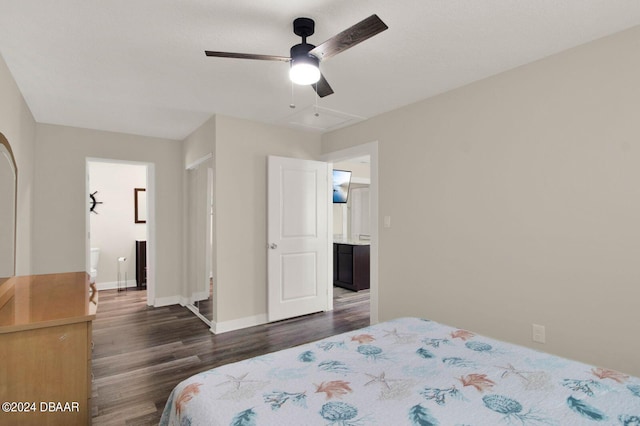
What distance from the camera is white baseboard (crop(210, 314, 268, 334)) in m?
3.75

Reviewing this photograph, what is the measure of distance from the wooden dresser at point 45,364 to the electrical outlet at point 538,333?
2860 mm

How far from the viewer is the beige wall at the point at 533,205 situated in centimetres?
215

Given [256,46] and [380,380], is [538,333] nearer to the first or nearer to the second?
[380,380]

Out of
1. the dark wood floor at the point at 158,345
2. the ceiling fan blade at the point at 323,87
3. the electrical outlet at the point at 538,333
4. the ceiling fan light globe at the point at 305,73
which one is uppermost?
the ceiling fan blade at the point at 323,87

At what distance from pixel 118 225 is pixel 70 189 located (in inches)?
74.5

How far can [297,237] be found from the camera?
4266 millimetres

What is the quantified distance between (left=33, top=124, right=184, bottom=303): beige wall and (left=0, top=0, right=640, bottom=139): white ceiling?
2.60 feet

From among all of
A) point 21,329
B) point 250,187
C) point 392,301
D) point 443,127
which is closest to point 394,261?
point 392,301

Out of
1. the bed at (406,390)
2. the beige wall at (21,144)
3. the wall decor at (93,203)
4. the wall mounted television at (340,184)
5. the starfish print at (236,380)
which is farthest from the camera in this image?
the wall mounted television at (340,184)

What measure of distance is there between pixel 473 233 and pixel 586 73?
4.49ft

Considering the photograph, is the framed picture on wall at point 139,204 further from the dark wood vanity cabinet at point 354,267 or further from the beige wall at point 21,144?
the dark wood vanity cabinet at point 354,267

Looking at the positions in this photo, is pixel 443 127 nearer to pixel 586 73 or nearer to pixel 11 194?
pixel 586 73

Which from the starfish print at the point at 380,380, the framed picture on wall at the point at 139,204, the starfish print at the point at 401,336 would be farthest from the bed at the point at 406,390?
the framed picture on wall at the point at 139,204

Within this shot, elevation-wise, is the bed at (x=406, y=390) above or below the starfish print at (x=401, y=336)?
above
